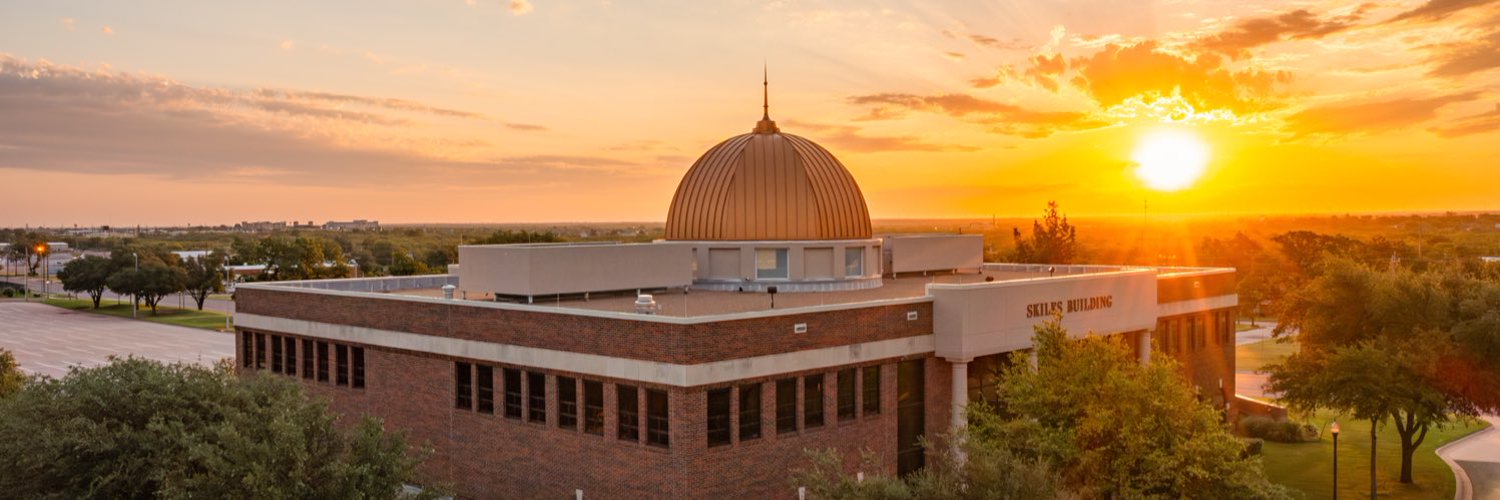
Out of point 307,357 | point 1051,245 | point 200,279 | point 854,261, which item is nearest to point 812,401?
point 854,261

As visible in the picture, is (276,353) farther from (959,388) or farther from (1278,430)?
(1278,430)

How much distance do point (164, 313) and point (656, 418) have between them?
109 meters

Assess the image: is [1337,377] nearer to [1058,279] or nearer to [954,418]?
[1058,279]

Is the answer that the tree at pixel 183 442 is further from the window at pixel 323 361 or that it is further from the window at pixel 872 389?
the window at pixel 872 389

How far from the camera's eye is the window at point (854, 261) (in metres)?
46.2

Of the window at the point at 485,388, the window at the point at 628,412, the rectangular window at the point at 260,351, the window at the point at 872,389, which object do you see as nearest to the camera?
the window at the point at 628,412

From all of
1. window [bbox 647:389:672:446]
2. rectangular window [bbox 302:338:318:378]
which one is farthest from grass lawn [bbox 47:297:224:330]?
window [bbox 647:389:672:446]

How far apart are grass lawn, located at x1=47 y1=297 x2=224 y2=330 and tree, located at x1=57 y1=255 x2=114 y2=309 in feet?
7.17

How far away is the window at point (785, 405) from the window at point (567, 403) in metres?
5.97

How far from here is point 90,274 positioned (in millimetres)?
125688

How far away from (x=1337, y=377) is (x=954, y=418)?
1605 centimetres

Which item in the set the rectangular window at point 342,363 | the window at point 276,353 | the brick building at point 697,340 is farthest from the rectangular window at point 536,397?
the window at point 276,353

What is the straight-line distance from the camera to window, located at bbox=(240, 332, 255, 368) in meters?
45.2

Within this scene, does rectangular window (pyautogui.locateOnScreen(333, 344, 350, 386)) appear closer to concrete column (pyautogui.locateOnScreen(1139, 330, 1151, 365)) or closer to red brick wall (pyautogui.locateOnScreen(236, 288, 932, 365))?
red brick wall (pyautogui.locateOnScreen(236, 288, 932, 365))
